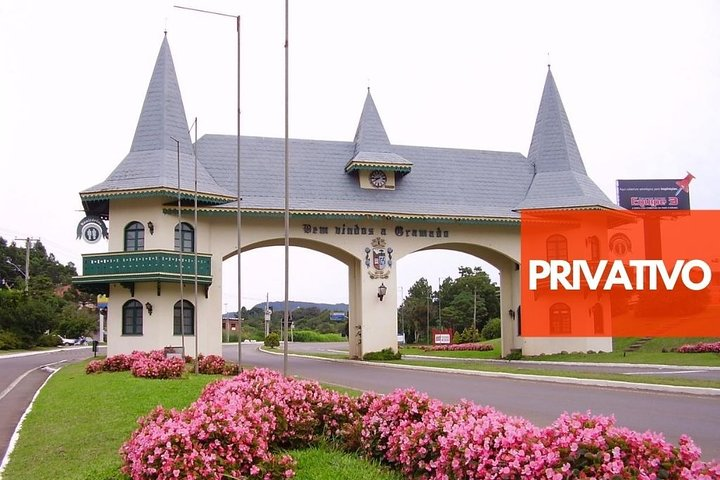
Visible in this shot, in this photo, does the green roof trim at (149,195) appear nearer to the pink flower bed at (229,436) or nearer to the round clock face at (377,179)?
the round clock face at (377,179)

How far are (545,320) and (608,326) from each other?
2800 mm

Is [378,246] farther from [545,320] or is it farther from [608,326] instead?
[608,326]

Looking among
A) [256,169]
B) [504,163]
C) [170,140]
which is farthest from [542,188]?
[170,140]

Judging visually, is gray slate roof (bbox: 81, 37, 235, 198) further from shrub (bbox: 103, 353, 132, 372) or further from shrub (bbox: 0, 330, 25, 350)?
shrub (bbox: 0, 330, 25, 350)

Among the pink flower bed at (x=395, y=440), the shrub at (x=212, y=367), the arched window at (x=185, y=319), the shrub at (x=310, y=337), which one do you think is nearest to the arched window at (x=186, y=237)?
the arched window at (x=185, y=319)

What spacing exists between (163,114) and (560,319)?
62.5ft

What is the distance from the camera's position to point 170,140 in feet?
100

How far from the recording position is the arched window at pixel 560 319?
32.5 m

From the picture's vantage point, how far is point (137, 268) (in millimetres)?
28078

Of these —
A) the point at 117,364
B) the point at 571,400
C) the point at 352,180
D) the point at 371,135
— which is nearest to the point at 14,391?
the point at 117,364

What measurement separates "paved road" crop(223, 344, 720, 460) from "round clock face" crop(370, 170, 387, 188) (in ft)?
38.4

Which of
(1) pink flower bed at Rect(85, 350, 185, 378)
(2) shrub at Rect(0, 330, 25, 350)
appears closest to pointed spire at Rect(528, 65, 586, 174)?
(1) pink flower bed at Rect(85, 350, 185, 378)

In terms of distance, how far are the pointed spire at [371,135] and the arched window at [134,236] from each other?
32.4ft

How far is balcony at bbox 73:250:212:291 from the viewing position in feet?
91.5
